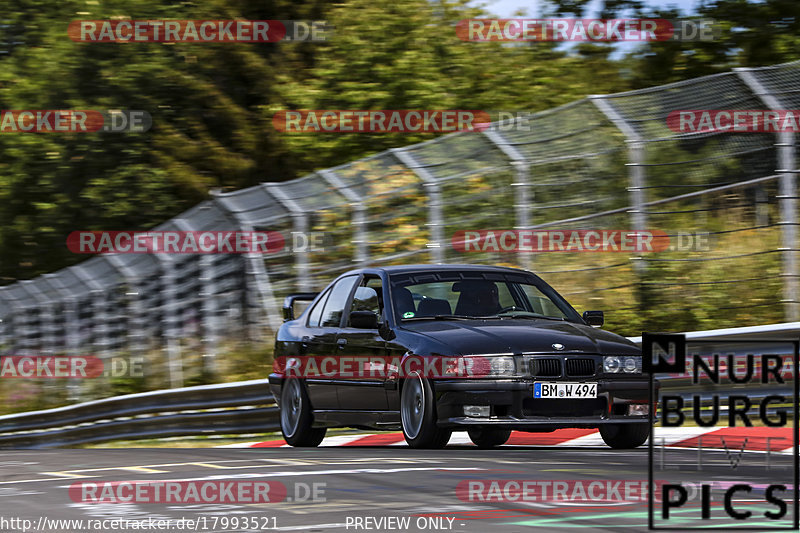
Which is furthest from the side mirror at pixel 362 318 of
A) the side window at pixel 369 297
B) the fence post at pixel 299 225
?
the fence post at pixel 299 225

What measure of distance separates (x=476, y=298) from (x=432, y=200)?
515 cm

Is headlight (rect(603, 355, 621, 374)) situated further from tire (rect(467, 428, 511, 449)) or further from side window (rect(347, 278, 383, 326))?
side window (rect(347, 278, 383, 326))

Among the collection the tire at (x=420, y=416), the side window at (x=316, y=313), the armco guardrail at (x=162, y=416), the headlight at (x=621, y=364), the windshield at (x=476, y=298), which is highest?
the windshield at (x=476, y=298)

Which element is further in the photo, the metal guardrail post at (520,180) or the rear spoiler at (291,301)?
the metal guardrail post at (520,180)

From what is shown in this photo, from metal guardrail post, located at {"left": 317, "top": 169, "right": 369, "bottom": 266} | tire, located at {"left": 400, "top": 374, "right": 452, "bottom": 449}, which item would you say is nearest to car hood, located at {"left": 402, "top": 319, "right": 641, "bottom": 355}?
tire, located at {"left": 400, "top": 374, "right": 452, "bottom": 449}

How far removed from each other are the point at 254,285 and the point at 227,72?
14.7 metres

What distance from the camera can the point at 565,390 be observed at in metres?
9.84

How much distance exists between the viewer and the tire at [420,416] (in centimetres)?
985

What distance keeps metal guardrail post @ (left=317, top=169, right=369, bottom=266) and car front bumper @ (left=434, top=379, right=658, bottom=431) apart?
7.55 m

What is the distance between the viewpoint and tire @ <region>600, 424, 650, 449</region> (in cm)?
1026

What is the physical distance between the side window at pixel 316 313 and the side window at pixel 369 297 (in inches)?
28.5

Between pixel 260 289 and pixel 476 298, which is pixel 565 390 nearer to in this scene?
pixel 476 298

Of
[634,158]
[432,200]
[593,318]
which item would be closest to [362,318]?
[593,318]

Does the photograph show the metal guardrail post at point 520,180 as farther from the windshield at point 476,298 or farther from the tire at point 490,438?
the tire at point 490,438
